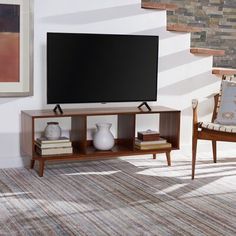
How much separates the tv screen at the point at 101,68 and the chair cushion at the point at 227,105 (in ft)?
2.09

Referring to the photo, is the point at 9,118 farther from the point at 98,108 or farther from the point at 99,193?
the point at 99,193

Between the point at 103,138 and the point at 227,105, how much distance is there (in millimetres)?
1097

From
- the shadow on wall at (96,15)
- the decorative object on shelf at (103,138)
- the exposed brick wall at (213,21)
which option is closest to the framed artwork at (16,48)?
the shadow on wall at (96,15)

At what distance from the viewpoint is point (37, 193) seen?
11.7ft

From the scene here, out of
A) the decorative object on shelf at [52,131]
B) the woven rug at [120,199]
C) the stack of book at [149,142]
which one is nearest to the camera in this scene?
the woven rug at [120,199]

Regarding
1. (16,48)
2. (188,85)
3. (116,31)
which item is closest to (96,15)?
(116,31)

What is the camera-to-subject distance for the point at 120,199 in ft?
11.3

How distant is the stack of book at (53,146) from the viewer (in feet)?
13.2

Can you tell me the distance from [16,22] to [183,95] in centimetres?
181

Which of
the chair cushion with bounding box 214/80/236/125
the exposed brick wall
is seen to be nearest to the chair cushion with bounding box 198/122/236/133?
the chair cushion with bounding box 214/80/236/125

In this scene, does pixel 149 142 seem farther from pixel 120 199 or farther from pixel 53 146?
pixel 120 199

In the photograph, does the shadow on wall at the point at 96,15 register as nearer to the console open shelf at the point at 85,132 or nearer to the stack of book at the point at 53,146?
the console open shelf at the point at 85,132

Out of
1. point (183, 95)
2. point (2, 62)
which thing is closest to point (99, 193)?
point (2, 62)

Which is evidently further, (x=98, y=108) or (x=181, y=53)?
(x=181, y=53)
